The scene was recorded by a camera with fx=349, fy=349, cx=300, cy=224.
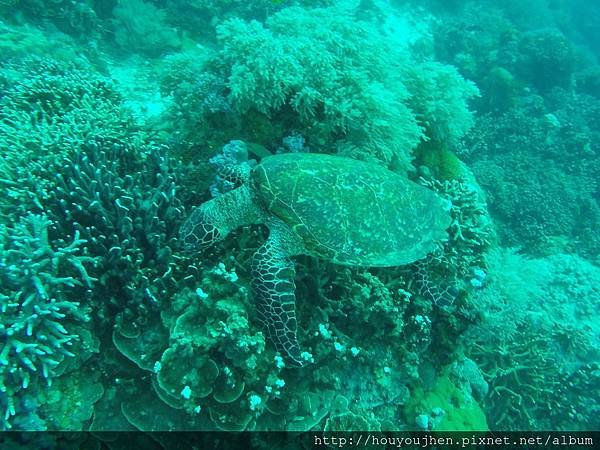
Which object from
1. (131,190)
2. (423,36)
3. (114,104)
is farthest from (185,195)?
(423,36)

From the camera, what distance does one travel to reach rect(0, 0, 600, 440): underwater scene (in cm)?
317

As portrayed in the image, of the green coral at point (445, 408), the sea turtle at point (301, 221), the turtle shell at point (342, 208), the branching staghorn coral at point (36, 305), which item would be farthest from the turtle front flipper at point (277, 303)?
the green coral at point (445, 408)

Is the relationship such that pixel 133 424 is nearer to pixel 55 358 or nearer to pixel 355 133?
pixel 55 358

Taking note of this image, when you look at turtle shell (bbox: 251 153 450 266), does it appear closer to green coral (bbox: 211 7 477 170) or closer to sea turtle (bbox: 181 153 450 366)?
sea turtle (bbox: 181 153 450 366)

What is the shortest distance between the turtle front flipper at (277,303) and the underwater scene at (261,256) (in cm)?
2

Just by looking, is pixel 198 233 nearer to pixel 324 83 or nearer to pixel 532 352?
pixel 324 83

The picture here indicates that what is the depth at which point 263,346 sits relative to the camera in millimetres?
3258

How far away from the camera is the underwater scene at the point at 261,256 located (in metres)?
3.17

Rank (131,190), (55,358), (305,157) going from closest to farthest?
1. (55,358)
2. (131,190)
3. (305,157)

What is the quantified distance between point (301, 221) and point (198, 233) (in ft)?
3.58

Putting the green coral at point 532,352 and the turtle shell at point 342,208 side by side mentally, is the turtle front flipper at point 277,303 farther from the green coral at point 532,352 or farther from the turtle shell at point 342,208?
the green coral at point 532,352

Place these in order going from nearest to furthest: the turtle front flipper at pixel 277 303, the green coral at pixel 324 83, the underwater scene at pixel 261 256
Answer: the underwater scene at pixel 261 256 < the turtle front flipper at pixel 277 303 < the green coral at pixel 324 83

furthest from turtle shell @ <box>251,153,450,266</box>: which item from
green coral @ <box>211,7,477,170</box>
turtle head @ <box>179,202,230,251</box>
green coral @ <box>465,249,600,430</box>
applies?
green coral @ <box>465,249,600,430</box>

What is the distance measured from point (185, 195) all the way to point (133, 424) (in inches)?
98.2
